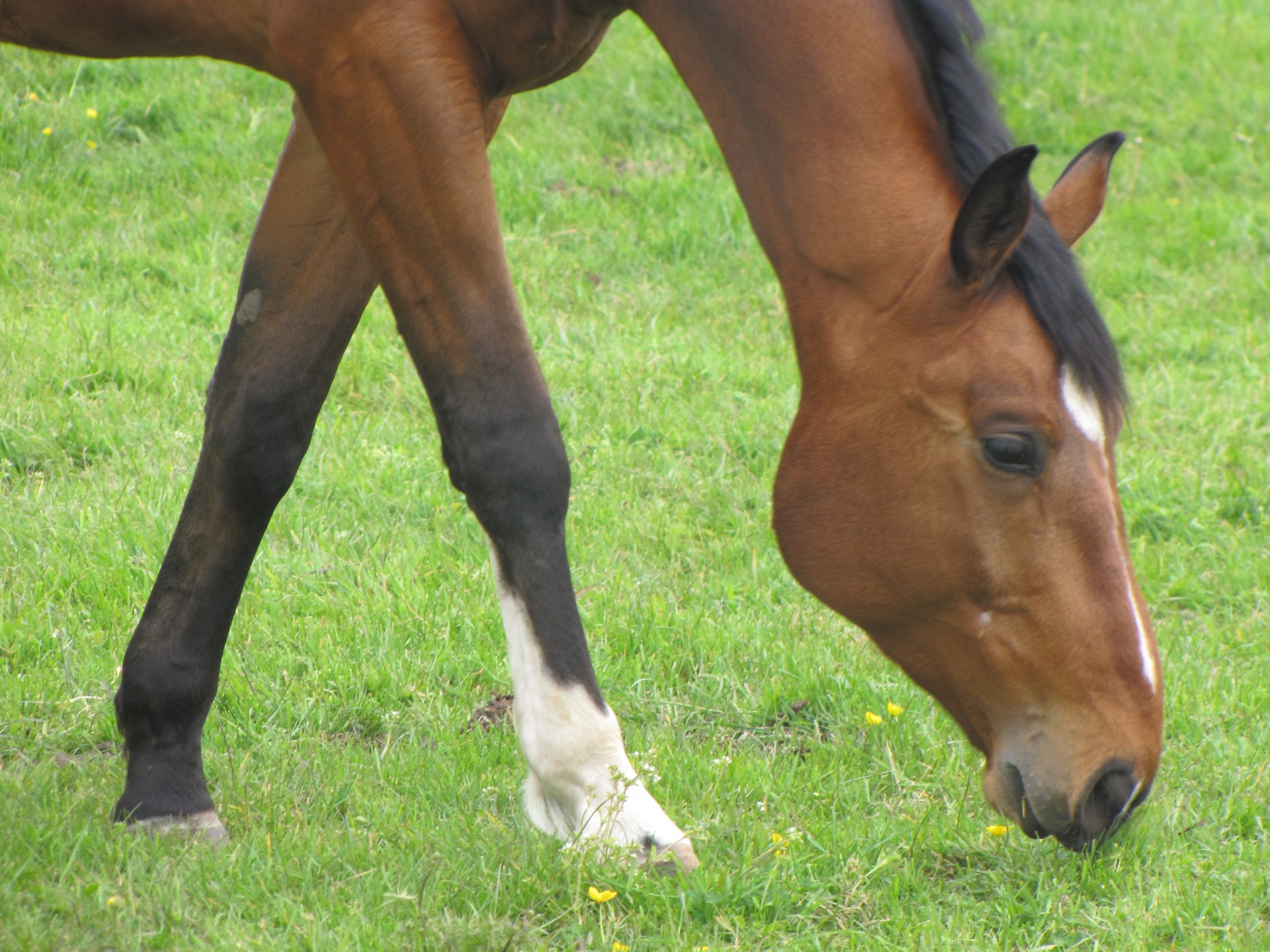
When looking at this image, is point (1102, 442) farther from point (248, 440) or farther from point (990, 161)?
point (248, 440)

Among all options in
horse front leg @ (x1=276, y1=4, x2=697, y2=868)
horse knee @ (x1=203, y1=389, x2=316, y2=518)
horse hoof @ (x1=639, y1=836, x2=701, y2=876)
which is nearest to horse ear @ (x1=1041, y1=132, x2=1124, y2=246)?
horse front leg @ (x1=276, y1=4, x2=697, y2=868)

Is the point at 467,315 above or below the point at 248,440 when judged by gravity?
above

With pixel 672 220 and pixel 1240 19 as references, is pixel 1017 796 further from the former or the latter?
pixel 1240 19

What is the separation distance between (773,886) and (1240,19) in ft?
27.5

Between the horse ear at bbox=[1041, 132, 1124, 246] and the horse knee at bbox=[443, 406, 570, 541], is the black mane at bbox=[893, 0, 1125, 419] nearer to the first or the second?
the horse ear at bbox=[1041, 132, 1124, 246]

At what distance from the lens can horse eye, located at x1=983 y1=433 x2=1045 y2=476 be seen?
2129 millimetres

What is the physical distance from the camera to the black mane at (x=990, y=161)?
211 cm

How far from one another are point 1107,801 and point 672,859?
0.72 metres

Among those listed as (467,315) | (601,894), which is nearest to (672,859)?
(601,894)

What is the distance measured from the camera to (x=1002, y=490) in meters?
2.16

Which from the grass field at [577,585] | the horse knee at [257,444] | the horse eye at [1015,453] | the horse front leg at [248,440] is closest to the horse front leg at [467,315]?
the grass field at [577,585]

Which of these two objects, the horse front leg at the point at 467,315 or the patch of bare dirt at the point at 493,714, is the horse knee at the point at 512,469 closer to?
the horse front leg at the point at 467,315

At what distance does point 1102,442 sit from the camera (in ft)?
7.09

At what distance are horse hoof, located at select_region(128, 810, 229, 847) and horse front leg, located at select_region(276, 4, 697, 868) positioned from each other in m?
0.69
